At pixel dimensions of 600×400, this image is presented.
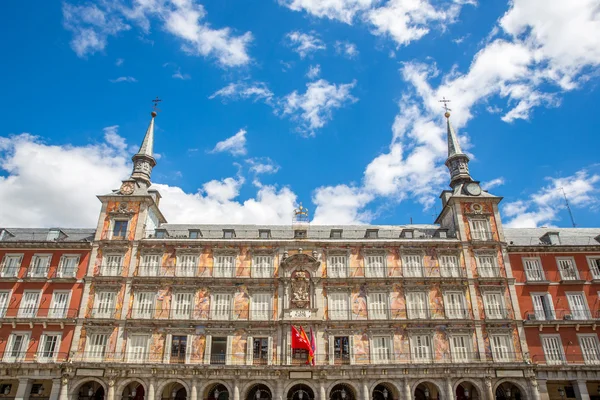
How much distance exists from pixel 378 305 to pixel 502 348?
39.2ft

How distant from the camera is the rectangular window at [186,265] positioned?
148 ft

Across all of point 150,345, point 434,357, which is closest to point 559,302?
point 434,357

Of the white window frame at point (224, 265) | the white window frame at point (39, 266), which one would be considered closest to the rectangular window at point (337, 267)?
the white window frame at point (224, 265)

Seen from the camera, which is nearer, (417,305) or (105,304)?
(105,304)

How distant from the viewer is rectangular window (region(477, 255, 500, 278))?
44.8 m

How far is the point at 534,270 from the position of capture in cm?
4522

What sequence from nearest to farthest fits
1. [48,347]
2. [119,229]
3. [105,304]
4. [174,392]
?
1. [48,347]
2. [174,392]
3. [105,304]
4. [119,229]

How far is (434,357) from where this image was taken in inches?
1638

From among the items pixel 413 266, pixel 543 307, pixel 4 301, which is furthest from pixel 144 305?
pixel 543 307

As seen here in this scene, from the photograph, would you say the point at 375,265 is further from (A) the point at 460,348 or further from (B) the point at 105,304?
(B) the point at 105,304

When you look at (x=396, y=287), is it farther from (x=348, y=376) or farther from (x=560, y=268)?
(x=560, y=268)

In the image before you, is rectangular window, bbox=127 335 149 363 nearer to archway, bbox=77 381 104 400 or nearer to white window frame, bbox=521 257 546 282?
archway, bbox=77 381 104 400

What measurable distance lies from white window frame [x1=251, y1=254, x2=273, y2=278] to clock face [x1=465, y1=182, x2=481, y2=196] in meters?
23.0

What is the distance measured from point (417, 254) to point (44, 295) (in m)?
37.5
